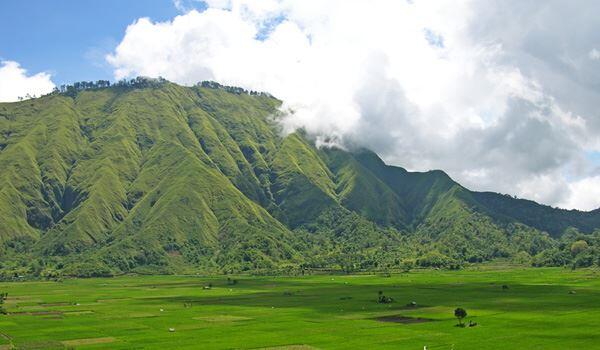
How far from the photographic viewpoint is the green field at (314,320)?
89125 millimetres

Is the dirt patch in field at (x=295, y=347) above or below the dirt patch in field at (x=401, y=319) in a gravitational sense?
below

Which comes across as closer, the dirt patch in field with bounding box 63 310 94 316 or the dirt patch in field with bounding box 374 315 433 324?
the dirt patch in field with bounding box 374 315 433 324

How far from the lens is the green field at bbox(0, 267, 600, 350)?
292 ft

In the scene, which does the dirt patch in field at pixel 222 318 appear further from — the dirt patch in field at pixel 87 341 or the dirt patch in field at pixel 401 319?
the dirt patch in field at pixel 401 319

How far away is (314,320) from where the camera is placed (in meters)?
115

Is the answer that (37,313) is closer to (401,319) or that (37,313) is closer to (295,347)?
(295,347)

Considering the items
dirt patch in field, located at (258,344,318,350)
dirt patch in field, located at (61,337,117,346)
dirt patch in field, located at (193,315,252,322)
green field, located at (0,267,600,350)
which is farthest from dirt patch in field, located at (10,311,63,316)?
dirt patch in field, located at (258,344,318,350)

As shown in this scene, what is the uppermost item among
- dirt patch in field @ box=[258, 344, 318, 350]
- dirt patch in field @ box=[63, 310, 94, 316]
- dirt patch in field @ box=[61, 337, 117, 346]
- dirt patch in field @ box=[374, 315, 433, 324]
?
dirt patch in field @ box=[63, 310, 94, 316]

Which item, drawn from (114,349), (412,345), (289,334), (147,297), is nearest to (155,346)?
(114,349)

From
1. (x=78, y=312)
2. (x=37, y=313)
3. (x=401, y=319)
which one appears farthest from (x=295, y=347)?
(x=37, y=313)

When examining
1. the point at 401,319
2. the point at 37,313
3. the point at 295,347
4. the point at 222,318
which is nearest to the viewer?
the point at 295,347

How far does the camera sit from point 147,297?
180250mm

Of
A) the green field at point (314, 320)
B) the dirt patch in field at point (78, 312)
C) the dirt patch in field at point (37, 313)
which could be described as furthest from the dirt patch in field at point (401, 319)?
the dirt patch in field at point (37, 313)

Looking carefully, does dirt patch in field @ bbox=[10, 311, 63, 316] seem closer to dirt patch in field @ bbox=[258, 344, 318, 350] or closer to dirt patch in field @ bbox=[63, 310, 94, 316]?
dirt patch in field @ bbox=[63, 310, 94, 316]
